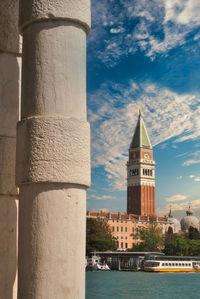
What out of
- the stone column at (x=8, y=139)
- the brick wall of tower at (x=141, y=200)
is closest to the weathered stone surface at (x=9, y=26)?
the stone column at (x=8, y=139)

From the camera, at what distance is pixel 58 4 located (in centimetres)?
290

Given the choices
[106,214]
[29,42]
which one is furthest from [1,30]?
[106,214]

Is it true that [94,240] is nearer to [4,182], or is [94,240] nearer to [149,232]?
[149,232]

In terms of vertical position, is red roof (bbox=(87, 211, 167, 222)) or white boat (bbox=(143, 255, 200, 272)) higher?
red roof (bbox=(87, 211, 167, 222))

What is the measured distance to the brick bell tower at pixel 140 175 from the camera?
4970 inches

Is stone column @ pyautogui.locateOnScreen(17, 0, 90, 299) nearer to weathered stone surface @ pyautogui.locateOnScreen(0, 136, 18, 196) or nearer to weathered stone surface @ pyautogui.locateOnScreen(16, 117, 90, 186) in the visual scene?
weathered stone surface @ pyautogui.locateOnScreen(16, 117, 90, 186)

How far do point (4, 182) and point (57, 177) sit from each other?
659 mm

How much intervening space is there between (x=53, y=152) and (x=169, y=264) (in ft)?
243

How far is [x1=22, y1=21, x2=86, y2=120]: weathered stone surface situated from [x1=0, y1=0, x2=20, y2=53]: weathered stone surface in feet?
1.82

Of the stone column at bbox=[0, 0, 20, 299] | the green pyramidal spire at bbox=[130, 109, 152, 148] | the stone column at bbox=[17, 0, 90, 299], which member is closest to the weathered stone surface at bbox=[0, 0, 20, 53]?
the stone column at bbox=[0, 0, 20, 299]

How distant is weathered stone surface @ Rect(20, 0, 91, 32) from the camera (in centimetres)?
288

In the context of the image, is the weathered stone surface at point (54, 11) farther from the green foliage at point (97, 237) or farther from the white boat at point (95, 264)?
the green foliage at point (97, 237)

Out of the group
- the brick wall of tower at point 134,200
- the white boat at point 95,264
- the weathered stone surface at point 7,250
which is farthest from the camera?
the brick wall of tower at point 134,200

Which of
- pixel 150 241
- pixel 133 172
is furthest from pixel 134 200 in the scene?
pixel 150 241
